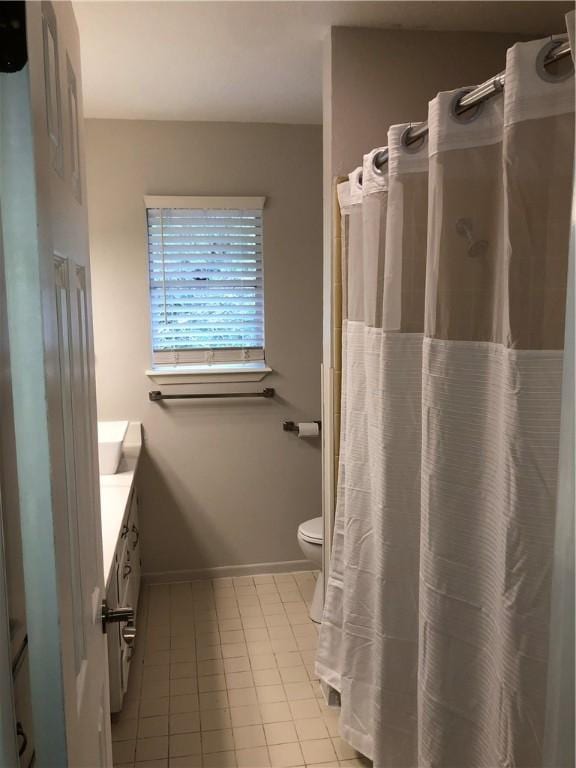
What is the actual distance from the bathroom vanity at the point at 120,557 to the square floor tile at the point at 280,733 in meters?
0.55

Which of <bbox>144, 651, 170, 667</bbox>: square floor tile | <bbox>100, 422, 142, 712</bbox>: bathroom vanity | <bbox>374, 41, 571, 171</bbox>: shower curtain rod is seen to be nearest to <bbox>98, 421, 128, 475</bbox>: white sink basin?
<bbox>100, 422, 142, 712</bbox>: bathroom vanity

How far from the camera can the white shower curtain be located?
1.20m

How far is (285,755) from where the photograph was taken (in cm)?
223

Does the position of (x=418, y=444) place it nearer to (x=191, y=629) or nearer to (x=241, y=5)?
(x=241, y=5)

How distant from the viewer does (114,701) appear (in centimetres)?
226

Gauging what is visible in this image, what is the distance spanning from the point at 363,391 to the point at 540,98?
1.10 meters

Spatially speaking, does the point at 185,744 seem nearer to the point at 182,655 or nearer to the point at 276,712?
the point at 276,712

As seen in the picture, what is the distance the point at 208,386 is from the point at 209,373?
0.08 meters

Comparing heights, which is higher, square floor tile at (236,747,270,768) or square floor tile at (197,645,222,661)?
square floor tile at (197,645,222,661)

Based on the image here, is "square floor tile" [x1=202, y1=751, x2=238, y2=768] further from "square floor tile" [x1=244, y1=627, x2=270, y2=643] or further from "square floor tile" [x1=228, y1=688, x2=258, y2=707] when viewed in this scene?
"square floor tile" [x1=244, y1=627, x2=270, y2=643]

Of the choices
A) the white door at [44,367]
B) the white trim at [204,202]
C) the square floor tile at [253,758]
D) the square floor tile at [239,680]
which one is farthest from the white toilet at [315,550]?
the white door at [44,367]

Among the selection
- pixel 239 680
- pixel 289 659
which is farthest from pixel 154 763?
pixel 289 659

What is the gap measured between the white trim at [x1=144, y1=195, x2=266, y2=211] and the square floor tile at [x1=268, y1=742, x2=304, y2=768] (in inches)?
98.1

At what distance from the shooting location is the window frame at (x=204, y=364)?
129 inches
